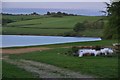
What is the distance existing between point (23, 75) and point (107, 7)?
6.14m

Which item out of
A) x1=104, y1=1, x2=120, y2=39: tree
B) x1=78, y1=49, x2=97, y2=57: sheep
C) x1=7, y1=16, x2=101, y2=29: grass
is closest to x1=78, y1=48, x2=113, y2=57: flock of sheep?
x1=78, y1=49, x2=97, y2=57: sheep

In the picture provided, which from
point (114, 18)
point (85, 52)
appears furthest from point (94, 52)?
point (114, 18)

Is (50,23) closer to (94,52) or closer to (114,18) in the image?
(94,52)

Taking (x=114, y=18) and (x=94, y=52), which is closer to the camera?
(x=114, y=18)

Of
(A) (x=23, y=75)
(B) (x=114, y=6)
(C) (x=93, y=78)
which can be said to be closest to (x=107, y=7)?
(B) (x=114, y=6)

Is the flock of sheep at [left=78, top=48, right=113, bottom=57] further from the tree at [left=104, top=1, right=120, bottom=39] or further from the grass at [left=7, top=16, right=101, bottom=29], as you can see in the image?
the grass at [left=7, top=16, right=101, bottom=29]

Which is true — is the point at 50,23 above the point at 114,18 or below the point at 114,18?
above

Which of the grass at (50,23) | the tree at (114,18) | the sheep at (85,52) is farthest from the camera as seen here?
the grass at (50,23)

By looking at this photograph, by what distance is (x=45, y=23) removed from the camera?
69438 millimetres

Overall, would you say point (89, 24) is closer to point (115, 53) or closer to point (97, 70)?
point (115, 53)

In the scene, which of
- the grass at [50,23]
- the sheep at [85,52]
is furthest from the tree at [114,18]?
the grass at [50,23]

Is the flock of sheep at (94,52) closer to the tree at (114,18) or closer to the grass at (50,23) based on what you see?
the tree at (114,18)

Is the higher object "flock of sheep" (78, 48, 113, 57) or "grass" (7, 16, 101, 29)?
"grass" (7, 16, 101, 29)

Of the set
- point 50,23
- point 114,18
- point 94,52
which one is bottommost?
point 94,52
